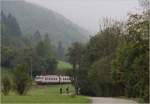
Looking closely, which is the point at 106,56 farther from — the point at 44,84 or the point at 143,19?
the point at 143,19

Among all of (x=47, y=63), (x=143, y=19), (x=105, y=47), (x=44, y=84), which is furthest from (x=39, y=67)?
(x=143, y=19)

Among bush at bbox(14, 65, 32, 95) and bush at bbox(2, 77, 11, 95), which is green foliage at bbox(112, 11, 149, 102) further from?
bush at bbox(2, 77, 11, 95)

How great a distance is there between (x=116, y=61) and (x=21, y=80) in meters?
8.83

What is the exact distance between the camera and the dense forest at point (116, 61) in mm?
26609

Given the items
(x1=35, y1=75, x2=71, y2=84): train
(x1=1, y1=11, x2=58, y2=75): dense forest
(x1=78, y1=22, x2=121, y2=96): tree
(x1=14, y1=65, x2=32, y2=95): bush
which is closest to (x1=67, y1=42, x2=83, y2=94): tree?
(x1=35, y1=75, x2=71, y2=84): train

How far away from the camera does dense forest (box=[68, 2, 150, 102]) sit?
2661 cm

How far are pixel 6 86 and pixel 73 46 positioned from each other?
36.8 metres

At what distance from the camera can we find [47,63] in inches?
4082

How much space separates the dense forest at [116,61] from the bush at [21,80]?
26.0ft

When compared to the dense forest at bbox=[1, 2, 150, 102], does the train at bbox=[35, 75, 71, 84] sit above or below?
below

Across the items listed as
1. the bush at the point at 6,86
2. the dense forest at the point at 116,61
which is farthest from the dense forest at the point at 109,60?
the bush at the point at 6,86

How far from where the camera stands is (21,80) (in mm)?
38656

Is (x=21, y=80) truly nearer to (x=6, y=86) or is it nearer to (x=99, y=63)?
(x=6, y=86)

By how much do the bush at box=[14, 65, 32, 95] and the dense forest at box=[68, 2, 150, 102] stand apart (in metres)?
7.93
